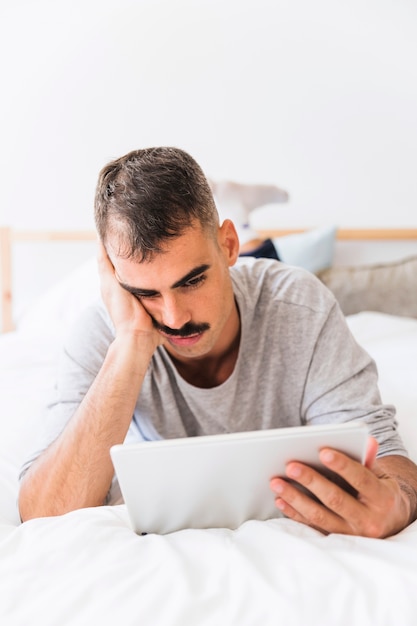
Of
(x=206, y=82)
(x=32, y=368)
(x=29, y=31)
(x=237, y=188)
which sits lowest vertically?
(x=32, y=368)

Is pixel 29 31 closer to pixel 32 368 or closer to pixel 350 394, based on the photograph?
pixel 32 368

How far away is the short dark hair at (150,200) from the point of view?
3.05 ft

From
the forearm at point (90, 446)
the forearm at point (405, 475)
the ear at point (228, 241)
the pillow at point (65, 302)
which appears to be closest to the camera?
the forearm at point (405, 475)

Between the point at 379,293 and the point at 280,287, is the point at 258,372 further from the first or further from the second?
the point at 379,293

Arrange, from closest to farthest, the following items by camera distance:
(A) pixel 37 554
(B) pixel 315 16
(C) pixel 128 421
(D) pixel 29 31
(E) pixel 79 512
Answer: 1. (A) pixel 37 554
2. (E) pixel 79 512
3. (C) pixel 128 421
4. (B) pixel 315 16
5. (D) pixel 29 31

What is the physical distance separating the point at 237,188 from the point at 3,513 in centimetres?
137

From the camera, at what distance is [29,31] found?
242 cm

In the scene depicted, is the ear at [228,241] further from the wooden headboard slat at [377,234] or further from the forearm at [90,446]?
the wooden headboard slat at [377,234]

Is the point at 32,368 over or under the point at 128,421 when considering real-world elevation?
under

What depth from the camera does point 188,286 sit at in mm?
974

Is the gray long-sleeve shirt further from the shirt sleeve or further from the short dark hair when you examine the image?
the short dark hair

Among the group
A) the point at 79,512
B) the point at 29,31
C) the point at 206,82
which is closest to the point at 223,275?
the point at 79,512

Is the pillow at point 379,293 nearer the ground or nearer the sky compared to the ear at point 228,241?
nearer the ground

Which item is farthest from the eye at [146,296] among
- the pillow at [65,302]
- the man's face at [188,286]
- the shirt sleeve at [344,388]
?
the pillow at [65,302]
